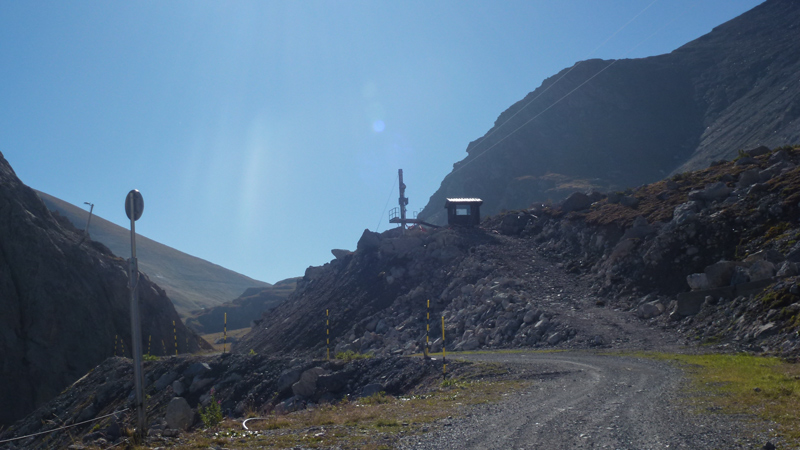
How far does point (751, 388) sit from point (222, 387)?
597 inches

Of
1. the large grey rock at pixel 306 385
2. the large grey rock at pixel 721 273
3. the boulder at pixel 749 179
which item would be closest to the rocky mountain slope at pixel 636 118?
the boulder at pixel 749 179

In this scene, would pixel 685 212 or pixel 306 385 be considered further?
pixel 685 212

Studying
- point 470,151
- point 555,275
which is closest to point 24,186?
point 555,275

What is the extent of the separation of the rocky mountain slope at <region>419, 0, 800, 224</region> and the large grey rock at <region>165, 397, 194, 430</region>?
97869mm

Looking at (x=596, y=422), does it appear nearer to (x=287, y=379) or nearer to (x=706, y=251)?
(x=287, y=379)

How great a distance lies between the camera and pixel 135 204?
26.8 ft

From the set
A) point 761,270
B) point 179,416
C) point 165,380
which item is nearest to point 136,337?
point 179,416

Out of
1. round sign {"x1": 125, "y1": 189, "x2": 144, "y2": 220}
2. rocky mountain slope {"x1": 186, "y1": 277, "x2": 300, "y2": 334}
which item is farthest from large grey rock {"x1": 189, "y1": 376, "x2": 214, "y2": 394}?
rocky mountain slope {"x1": 186, "y1": 277, "x2": 300, "y2": 334}

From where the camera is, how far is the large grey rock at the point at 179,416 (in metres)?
11.9

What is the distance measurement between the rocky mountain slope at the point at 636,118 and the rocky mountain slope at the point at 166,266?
7152cm

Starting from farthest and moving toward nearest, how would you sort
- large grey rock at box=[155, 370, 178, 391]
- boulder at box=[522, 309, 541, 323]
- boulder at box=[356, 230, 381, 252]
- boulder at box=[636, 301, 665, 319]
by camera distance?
boulder at box=[356, 230, 381, 252] → boulder at box=[522, 309, 541, 323] → boulder at box=[636, 301, 665, 319] → large grey rock at box=[155, 370, 178, 391]

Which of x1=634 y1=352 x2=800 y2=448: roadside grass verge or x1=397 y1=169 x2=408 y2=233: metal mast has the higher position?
x1=397 y1=169 x2=408 y2=233: metal mast

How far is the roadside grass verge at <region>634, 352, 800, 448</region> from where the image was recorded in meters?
7.44

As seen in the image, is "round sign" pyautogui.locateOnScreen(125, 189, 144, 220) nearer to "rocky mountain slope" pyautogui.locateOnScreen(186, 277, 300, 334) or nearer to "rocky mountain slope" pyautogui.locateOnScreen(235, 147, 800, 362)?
"rocky mountain slope" pyautogui.locateOnScreen(235, 147, 800, 362)
